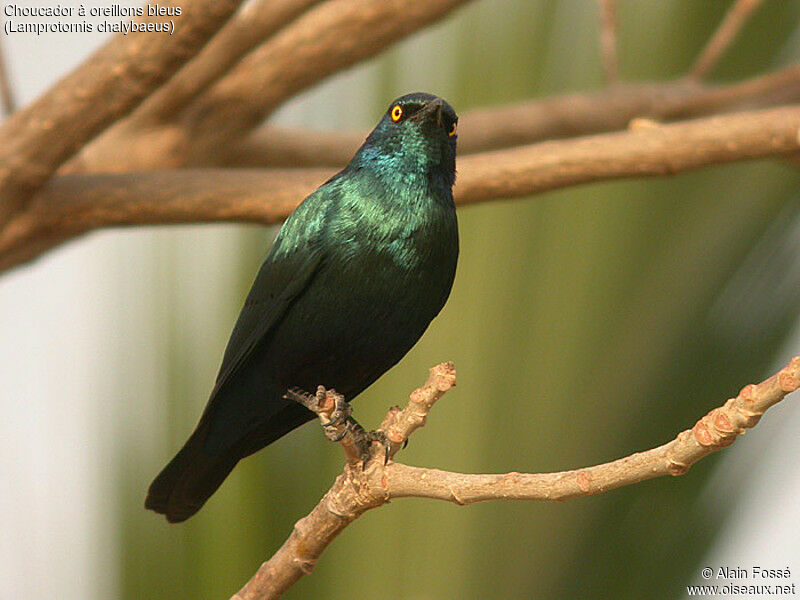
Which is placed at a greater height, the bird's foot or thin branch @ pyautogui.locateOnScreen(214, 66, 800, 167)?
thin branch @ pyautogui.locateOnScreen(214, 66, 800, 167)

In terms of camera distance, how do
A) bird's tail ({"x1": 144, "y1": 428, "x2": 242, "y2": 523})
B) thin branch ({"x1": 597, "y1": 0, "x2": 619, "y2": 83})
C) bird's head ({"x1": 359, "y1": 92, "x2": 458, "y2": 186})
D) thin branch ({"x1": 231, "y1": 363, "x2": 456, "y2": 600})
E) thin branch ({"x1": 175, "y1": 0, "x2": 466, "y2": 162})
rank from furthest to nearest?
thin branch ({"x1": 175, "y1": 0, "x2": 466, "y2": 162}), thin branch ({"x1": 597, "y1": 0, "x2": 619, "y2": 83}), bird's tail ({"x1": 144, "y1": 428, "x2": 242, "y2": 523}), bird's head ({"x1": 359, "y1": 92, "x2": 458, "y2": 186}), thin branch ({"x1": 231, "y1": 363, "x2": 456, "y2": 600})

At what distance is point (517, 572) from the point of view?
3.79 metres

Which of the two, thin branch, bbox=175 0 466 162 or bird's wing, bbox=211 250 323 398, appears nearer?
bird's wing, bbox=211 250 323 398

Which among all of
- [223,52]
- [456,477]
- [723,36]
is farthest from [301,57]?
[456,477]

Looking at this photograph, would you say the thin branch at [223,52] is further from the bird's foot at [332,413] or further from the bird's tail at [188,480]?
the bird's foot at [332,413]

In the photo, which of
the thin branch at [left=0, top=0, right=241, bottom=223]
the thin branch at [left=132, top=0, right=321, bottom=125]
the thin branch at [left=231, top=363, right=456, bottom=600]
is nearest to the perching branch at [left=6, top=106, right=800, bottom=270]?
the thin branch at [left=0, top=0, right=241, bottom=223]

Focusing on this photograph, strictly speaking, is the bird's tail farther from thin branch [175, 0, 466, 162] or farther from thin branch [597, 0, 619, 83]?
thin branch [597, 0, 619, 83]

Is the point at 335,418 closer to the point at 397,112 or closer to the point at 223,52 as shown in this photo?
the point at 397,112

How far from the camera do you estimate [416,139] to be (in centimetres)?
286

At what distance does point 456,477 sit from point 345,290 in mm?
633

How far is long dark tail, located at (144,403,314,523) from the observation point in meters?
3.03

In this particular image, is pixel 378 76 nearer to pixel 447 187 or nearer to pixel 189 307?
pixel 189 307

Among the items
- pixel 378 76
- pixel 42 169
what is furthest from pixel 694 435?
pixel 378 76

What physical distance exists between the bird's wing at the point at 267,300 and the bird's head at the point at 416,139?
338 millimetres
